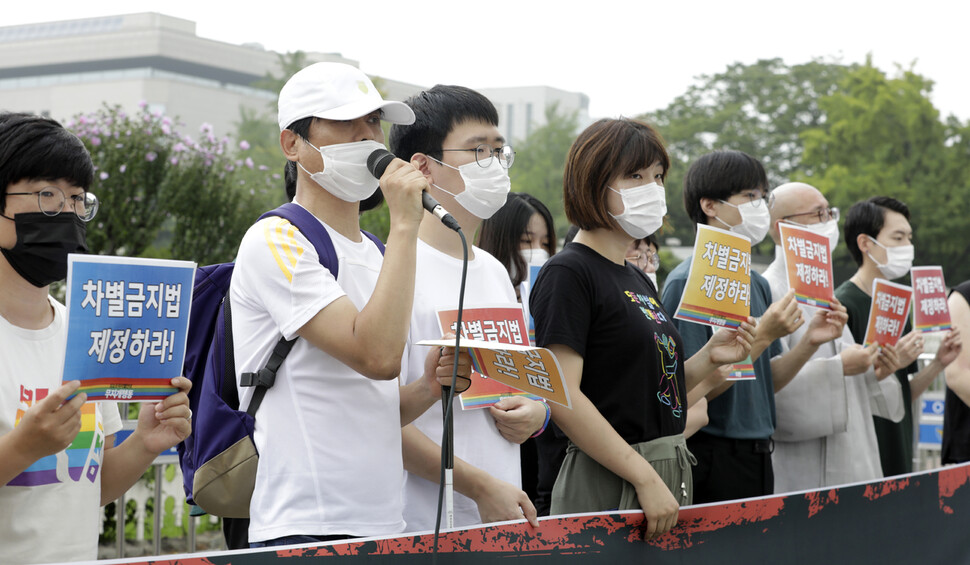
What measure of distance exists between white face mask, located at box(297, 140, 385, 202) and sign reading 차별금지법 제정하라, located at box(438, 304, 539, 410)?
1.45 ft

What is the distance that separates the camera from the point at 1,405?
7.47 feet

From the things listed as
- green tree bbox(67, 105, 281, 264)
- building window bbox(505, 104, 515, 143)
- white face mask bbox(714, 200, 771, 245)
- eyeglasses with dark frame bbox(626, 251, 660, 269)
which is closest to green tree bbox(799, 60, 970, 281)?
green tree bbox(67, 105, 281, 264)

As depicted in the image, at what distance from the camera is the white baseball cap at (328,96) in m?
2.50

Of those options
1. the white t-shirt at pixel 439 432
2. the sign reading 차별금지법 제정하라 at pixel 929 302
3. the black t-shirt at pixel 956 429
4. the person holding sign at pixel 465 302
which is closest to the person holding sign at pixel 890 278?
the sign reading 차별금지법 제정하라 at pixel 929 302

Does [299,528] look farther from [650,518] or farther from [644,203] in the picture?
[644,203]

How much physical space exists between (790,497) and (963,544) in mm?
1447

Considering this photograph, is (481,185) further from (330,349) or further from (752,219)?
(752,219)

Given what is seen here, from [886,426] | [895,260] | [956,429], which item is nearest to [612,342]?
[886,426]

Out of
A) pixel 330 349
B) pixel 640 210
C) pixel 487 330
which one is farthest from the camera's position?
pixel 640 210

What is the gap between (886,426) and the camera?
→ 17.3 ft

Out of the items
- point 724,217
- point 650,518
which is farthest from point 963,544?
point 650,518

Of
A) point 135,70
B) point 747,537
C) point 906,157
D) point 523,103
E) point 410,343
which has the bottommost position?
point 747,537

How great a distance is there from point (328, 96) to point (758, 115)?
40.7 meters

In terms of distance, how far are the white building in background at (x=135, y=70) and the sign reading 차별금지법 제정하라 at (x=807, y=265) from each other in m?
60.7
